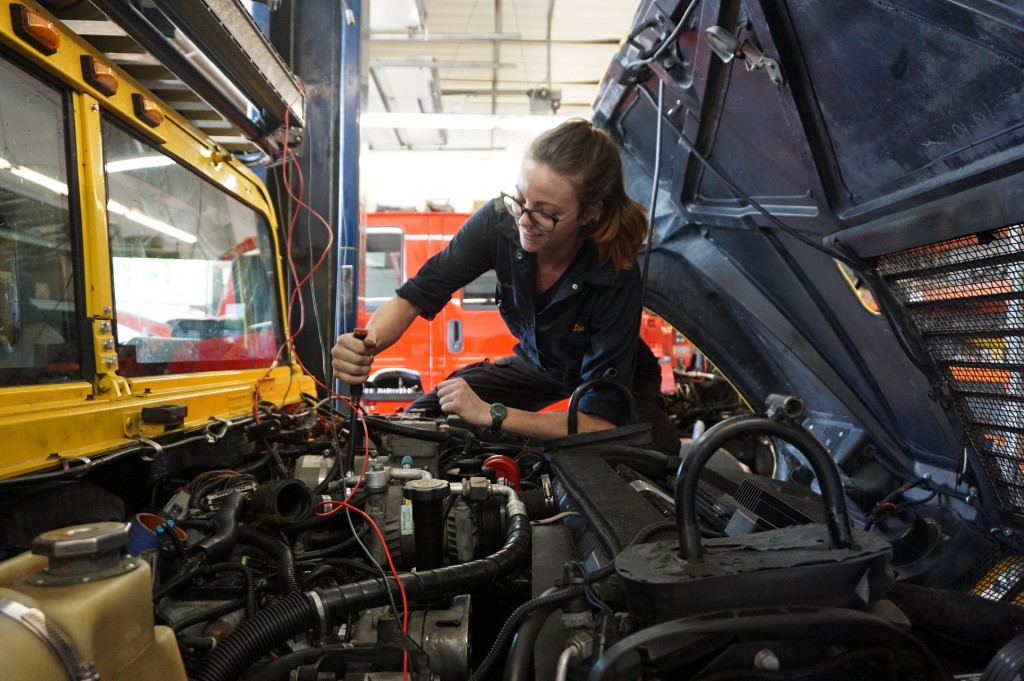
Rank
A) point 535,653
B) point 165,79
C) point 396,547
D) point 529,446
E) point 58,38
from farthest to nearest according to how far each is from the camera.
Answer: point 529,446, point 165,79, point 396,547, point 58,38, point 535,653

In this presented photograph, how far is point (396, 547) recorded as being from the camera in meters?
1.41

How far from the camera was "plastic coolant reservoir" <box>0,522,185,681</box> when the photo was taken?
62cm

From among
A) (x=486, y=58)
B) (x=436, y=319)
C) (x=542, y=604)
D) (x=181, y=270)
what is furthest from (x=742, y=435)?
(x=486, y=58)

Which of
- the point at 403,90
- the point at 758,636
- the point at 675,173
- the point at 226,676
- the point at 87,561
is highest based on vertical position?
the point at 403,90

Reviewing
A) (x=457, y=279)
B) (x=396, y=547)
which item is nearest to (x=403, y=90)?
(x=457, y=279)

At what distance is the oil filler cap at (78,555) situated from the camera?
69 centimetres

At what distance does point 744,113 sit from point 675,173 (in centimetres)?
54

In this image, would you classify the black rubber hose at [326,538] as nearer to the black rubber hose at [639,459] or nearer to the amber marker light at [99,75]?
the black rubber hose at [639,459]

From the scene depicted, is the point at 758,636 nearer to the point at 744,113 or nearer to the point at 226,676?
the point at 226,676

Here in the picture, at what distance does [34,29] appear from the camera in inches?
47.7

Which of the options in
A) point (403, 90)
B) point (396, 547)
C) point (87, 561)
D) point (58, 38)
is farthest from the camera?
point (403, 90)

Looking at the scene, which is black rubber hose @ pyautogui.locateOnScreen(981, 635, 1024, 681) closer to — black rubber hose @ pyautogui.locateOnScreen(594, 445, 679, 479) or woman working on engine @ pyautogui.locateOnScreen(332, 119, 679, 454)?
black rubber hose @ pyautogui.locateOnScreen(594, 445, 679, 479)

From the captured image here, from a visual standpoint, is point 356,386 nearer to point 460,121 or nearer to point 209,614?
point 209,614

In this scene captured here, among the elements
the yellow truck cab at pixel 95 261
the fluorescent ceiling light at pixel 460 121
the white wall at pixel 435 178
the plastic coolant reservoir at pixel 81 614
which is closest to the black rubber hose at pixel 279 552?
the yellow truck cab at pixel 95 261
